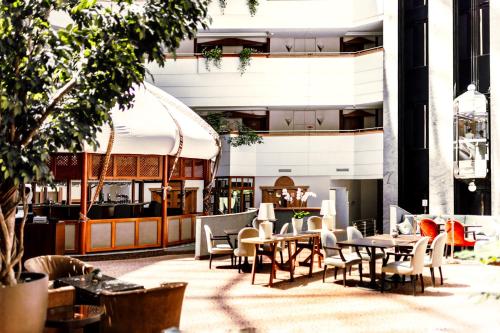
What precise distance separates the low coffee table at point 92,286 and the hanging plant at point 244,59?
38.5ft

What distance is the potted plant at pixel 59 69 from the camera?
3541mm

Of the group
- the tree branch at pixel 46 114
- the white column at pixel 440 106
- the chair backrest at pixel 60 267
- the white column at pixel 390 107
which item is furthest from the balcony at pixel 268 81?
the tree branch at pixel 46 114

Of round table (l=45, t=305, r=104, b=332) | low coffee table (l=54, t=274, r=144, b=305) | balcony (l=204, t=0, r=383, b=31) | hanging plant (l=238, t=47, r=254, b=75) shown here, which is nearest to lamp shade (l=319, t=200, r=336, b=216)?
low coffee table (l=54, t=274, r=144, b=305)

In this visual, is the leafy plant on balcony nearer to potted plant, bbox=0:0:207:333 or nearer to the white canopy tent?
the white canopy tent

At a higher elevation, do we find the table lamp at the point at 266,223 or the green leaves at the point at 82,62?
the green leaves at the point at 82,62

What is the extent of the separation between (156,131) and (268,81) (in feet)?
18.6

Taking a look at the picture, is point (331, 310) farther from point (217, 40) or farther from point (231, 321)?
point (217, 40)

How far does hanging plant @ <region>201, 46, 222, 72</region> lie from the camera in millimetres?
15898

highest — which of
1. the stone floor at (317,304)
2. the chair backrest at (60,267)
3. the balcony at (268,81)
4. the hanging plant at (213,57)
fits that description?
the hanging plant at (213,57)

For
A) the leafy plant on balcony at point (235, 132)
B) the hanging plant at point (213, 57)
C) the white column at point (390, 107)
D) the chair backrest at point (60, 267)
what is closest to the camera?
the chair backrest at point (60, 267)

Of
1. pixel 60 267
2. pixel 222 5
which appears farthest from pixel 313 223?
pixel 222 5

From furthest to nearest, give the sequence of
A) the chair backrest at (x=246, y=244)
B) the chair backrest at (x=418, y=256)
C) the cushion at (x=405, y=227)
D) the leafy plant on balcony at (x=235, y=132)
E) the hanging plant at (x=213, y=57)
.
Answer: the hanging plant at (x=213, y=57), the leafy plant on balcony at (x=235, y=132), the cushion at (x=405, y=227), the chair backrest at (x=246, y=244), the chair backrest at (x=418, y=256)

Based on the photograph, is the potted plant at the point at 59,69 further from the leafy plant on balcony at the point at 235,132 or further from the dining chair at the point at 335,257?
the leafy plant on balcony at the point at 235,132

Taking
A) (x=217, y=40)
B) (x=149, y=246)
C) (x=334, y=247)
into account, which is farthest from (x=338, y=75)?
(x=334, y=247)
